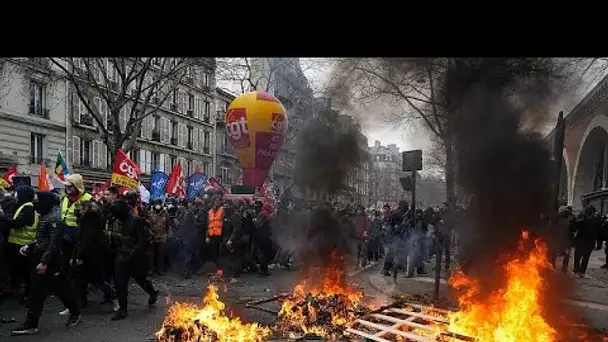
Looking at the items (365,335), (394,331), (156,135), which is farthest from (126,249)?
(156,135)

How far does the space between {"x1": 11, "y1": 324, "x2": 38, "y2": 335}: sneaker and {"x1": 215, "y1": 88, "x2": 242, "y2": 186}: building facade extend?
38.5 meters

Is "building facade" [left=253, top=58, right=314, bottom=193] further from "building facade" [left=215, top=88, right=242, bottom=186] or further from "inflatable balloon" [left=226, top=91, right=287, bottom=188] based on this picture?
"building facade" [left=215, top=88, right=242, bottom=186]

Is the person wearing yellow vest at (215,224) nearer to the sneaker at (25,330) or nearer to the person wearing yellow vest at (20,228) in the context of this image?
the person wearing yellow vest at (20,228)

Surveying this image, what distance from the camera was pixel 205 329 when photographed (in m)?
5.41

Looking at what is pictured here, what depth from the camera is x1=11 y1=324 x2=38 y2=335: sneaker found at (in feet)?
19.5

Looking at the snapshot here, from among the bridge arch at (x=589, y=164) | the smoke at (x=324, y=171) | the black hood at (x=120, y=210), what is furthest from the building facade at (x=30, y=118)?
the bridge arch at (x=589, y=164)

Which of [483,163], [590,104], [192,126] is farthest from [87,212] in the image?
[192,126]

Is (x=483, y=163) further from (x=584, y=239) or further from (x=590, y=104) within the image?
(x=590, y=104)

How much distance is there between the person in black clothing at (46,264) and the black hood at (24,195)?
56 cm

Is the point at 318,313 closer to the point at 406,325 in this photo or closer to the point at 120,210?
the point at 406,325

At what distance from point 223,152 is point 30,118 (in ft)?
70.9
